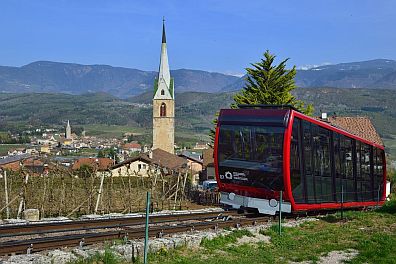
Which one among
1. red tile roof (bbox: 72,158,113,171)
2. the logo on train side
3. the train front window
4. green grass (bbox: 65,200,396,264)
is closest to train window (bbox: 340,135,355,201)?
green grass (bbox: 65,200,396,264)

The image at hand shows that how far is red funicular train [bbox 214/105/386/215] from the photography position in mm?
15055

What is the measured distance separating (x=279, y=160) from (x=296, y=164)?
57 cm

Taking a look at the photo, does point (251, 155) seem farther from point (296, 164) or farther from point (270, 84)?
point (270, 84)

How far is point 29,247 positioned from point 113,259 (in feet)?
5.95

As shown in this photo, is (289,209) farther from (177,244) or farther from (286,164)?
(177,244)

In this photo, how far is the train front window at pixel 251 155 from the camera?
15.1 m

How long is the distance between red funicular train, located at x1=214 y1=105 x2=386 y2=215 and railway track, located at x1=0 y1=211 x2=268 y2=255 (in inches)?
40.5

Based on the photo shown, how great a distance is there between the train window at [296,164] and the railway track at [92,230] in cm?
138

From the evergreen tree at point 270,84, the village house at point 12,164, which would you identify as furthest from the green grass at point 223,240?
the evergreen tree at point 270,84

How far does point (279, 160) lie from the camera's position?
49.4ft

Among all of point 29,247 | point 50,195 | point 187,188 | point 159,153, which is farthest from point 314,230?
point 159,153

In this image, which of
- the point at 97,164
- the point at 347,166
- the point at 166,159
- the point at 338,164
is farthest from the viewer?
the point at 166,159

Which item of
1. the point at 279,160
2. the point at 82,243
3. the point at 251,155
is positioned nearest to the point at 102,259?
the point at 82,243

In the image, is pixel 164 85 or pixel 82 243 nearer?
pixel 82 243
